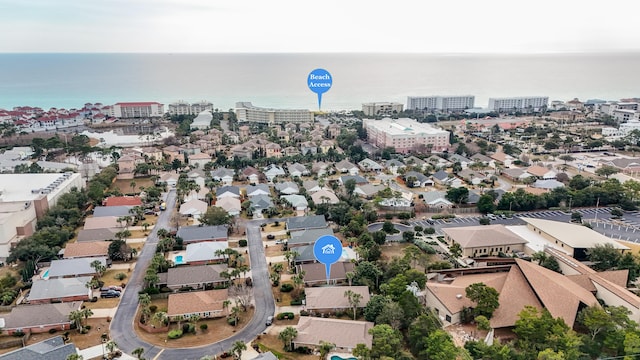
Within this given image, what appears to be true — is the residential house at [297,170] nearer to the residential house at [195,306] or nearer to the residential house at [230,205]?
the residential house at [230,205]

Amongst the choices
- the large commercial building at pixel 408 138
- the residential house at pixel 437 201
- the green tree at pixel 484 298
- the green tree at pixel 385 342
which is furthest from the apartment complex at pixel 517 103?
the green tree at pixel 385 342

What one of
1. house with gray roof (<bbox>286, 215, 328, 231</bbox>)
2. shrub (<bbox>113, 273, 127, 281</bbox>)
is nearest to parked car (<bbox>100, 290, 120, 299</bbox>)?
shrub (<bbox>113, 273, 127, 281</bbox>)

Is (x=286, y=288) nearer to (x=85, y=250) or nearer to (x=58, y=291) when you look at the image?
(x=58, y=291)

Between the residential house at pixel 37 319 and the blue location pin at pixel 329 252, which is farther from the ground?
the blue location pin at pixel 329 252

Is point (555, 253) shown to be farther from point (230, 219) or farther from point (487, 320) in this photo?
point (230, 219)

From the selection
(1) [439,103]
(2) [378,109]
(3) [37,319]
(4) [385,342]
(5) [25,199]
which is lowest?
(3) [37,319]

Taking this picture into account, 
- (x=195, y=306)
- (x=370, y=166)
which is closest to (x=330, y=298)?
(x=195, y=306)
